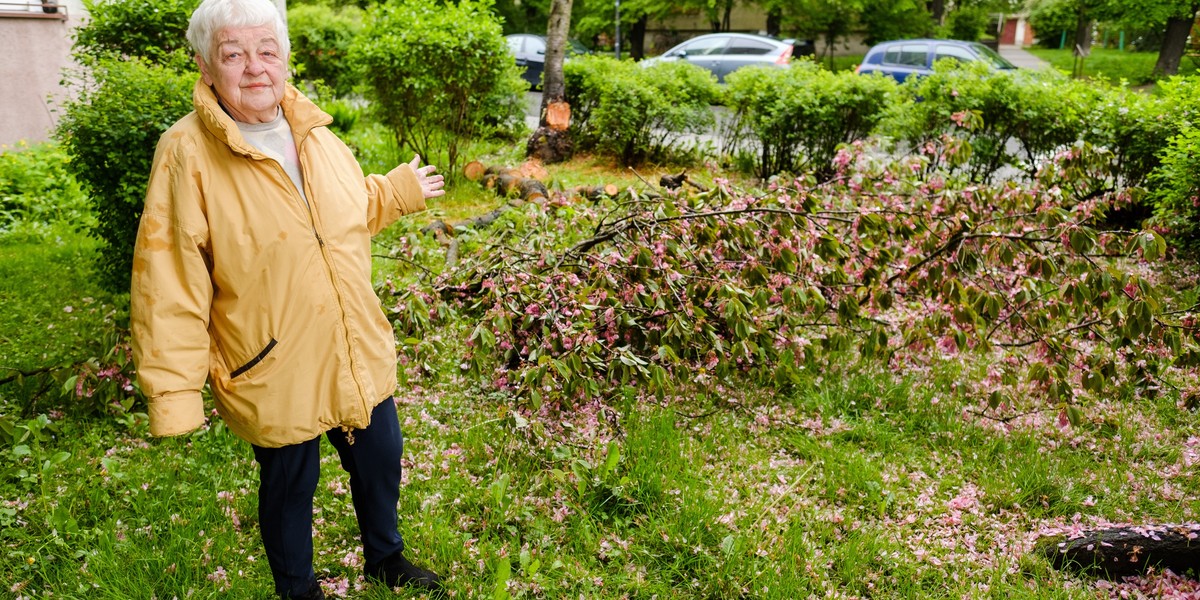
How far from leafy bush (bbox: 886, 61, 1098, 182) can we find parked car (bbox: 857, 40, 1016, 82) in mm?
7311

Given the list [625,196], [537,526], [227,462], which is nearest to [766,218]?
[625,196]

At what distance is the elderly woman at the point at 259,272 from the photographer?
2.04 metres

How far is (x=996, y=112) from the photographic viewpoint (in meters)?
7.71

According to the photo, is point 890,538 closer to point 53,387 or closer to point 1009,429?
point 1009,429

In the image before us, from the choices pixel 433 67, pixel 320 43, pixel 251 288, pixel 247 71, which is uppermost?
pixel 320 43

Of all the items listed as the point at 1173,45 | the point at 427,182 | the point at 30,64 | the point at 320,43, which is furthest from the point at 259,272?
the point at 1173,45

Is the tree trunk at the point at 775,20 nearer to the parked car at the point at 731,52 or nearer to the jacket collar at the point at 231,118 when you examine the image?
the parked car at the point at 731,52

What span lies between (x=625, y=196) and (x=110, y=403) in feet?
9.08

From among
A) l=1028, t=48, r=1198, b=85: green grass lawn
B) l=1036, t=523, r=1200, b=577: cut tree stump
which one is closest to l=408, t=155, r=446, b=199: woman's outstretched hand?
l=1036, t=523, r=1200, b=577: cut tree stump

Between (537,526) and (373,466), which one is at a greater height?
(373,466)

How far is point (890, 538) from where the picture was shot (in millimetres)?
3193

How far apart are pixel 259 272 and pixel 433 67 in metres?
6.16

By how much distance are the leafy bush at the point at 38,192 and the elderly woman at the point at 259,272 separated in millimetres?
5388

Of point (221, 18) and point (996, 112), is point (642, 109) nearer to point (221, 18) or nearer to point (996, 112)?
point (996, 112)
